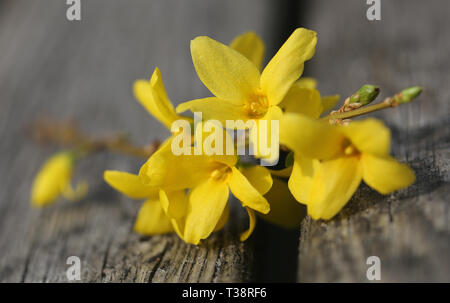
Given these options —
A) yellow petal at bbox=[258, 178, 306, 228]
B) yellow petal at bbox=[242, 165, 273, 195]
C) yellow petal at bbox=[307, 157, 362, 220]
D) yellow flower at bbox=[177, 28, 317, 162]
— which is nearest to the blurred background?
yellow petal at bbox=[258, 178, 306, 228]

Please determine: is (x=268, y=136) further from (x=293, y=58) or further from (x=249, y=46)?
(x=249, y=46)

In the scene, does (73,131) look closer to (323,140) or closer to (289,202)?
(289,202)

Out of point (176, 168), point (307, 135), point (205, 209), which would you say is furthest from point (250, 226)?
point (307, 135)

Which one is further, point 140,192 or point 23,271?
point 23,271

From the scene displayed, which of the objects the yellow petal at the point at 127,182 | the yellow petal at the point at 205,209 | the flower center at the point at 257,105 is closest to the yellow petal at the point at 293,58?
the flower center at the point at 257,105

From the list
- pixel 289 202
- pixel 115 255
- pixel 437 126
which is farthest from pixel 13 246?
pixel 437 126
